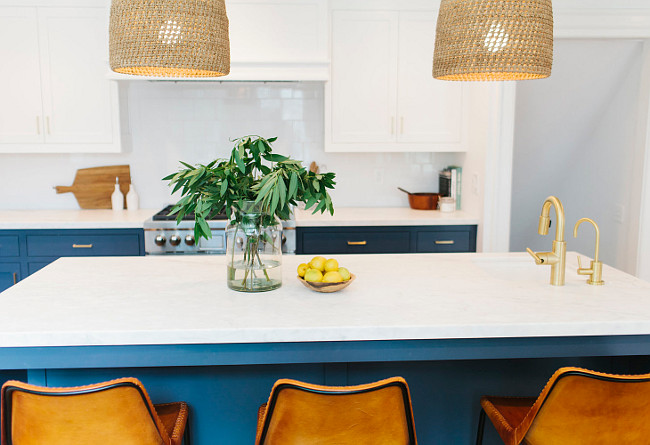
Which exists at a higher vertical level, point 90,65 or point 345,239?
point 90,65

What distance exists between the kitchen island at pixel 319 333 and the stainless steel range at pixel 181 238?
1347 mm

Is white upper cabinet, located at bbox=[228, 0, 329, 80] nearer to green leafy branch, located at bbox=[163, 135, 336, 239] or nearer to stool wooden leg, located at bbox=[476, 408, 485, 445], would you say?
green leafy branch, located at bbox=[163, 135, 336, 239]

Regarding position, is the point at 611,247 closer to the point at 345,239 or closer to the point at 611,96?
the point at 611,96

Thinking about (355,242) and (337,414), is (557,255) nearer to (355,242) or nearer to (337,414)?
(337,414)

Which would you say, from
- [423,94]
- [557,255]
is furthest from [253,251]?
[423,94]

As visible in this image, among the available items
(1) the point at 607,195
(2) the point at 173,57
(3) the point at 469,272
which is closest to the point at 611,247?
(1) the point at 607,195

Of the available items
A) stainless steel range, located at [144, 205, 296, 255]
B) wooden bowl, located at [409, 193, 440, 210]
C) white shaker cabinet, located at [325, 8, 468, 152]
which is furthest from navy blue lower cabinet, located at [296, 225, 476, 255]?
white shaker cabinet, located at [325, 8, 468, 152]

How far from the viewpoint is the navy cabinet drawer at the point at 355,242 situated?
13.3ft

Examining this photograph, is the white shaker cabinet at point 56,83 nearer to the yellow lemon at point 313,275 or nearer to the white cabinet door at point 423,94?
the white cabinet door at point 423,94

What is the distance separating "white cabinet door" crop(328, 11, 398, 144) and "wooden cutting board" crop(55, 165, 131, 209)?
1.76 meters

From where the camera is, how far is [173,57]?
1.86 metres

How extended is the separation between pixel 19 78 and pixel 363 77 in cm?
236

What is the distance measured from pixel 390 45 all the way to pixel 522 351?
283 centimetres

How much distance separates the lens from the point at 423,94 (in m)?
4.24
